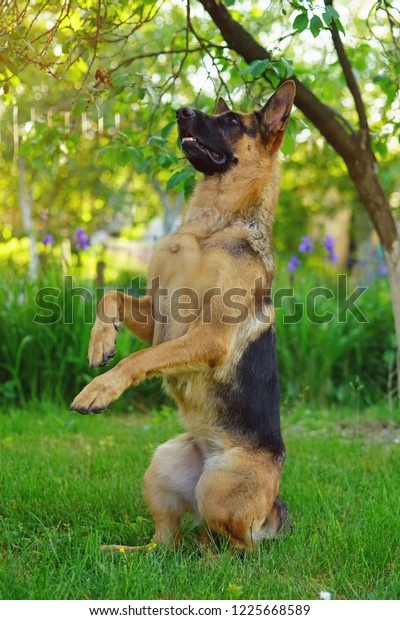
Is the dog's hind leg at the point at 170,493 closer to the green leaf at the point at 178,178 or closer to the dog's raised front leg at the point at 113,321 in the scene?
the dog's raised front leg at the point at 113,321

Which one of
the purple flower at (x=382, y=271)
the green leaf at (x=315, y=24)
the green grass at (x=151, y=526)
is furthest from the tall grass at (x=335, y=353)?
the green leaf at (x=315, y=24)

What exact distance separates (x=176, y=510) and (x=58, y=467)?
131 centimetres

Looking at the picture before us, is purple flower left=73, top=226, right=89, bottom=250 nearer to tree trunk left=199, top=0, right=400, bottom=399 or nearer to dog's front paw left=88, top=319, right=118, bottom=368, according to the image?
tree trunk left=199, top=0, right=400, bottom=399

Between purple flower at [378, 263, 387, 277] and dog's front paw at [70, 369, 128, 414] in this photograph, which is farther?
purple flower at [378, 263, 387, 277]

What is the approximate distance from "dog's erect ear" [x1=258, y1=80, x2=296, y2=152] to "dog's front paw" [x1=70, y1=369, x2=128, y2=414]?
1.66 metres

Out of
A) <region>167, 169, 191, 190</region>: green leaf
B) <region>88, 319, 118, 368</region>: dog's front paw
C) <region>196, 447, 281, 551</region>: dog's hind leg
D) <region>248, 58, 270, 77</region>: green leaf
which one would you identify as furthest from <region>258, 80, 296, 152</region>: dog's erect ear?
<region>196, 447, 281, 551</region>: dog's hind leg

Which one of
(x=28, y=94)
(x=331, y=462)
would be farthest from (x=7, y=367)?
(x=28, y=94)

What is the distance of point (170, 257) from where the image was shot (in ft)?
12.3

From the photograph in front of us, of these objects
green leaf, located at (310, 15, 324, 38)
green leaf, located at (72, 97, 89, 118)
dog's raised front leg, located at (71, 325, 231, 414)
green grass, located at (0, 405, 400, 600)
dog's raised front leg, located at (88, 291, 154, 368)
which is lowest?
green grass, located at (0, 405, 400, 600)

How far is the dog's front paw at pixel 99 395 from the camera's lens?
3.20 metres

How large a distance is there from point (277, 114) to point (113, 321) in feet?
4.83

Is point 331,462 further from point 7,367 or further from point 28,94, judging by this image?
point 28,94

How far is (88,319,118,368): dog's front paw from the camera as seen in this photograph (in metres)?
3.55

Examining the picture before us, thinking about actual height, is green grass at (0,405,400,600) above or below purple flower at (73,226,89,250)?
below
